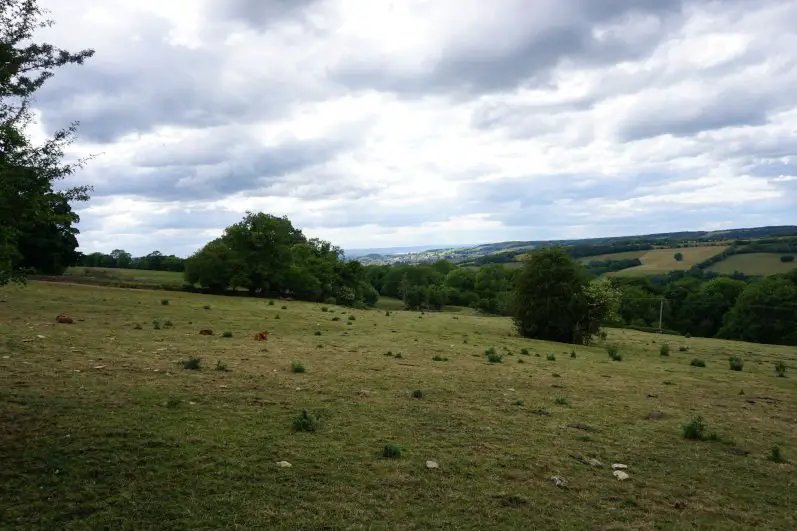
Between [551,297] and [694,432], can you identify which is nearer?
[694,432]

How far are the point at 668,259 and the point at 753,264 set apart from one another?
25647mm

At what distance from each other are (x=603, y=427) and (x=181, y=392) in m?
9.63

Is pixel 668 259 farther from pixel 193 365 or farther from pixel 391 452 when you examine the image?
pixel 391 452

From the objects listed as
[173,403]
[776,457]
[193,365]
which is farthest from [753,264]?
[173,403]

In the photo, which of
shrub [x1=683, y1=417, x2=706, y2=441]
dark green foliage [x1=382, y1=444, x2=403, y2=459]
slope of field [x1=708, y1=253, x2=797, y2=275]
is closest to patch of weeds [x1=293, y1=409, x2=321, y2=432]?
dark green foliage [x1=382, y1=444, x2=403, y2=459]

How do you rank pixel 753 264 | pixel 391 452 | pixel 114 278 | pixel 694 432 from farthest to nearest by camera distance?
pixel 753 264
pixel 114 278
pixel 694 432
pixel 391 452

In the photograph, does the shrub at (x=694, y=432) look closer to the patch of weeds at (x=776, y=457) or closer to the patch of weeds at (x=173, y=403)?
the patch of weeds at (x=776, y=457)

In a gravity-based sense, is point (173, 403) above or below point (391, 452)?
above

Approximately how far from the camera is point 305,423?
9.97m

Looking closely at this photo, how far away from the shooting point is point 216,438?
9070 mm

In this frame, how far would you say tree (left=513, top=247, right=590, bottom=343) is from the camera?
39.7 meters

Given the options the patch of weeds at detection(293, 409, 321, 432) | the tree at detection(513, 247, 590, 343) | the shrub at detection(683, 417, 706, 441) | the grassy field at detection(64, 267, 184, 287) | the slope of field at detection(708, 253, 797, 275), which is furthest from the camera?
the slope of field at detection(708, 253, 797, 275)

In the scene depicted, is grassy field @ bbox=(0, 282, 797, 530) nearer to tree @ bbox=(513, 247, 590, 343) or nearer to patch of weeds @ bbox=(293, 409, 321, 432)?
patch of weeds @ bbox=(293, 409, 321, 432)

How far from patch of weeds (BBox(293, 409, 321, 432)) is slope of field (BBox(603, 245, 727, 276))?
144 meters
